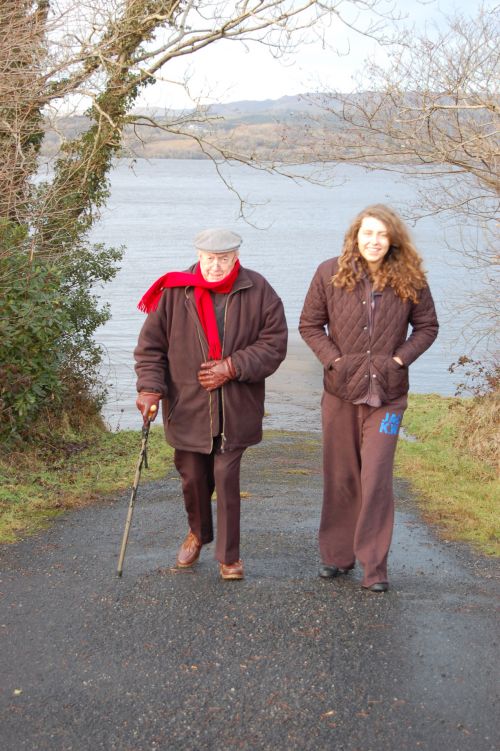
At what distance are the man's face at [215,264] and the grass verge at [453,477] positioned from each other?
9.92 feet

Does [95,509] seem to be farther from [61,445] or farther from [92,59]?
[92,59]

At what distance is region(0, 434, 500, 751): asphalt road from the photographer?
431 cm

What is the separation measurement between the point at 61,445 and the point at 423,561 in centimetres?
495

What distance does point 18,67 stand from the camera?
34.8 ft

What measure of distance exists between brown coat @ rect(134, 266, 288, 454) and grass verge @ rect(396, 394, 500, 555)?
248 centimetres

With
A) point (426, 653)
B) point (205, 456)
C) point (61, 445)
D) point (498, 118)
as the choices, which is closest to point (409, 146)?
point (498, 118)

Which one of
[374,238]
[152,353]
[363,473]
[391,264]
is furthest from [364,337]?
[152,353]

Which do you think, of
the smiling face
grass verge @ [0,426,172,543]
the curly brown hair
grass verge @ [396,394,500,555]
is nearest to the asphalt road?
grass verge @ [396,394,500,555]

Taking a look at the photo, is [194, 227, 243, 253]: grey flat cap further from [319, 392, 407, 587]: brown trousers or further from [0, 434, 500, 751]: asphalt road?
[0, 434, 500, 751]: asphalt road

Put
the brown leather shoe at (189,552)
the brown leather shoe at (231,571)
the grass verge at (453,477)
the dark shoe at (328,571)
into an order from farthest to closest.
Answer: the grass verge at (453,477) → the brown leather shoe at (189,552) → the dark shoe at (328,571) → the brown leather shoe at (231,571)

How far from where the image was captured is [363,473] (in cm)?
591

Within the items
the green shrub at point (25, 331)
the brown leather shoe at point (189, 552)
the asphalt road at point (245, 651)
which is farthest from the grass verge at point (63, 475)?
the brown leather shoe at point (189, 552)

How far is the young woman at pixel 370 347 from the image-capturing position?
5758 mm

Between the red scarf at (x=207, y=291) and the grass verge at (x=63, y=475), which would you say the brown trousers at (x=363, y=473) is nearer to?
the red scarf at (x=207, y=291)
